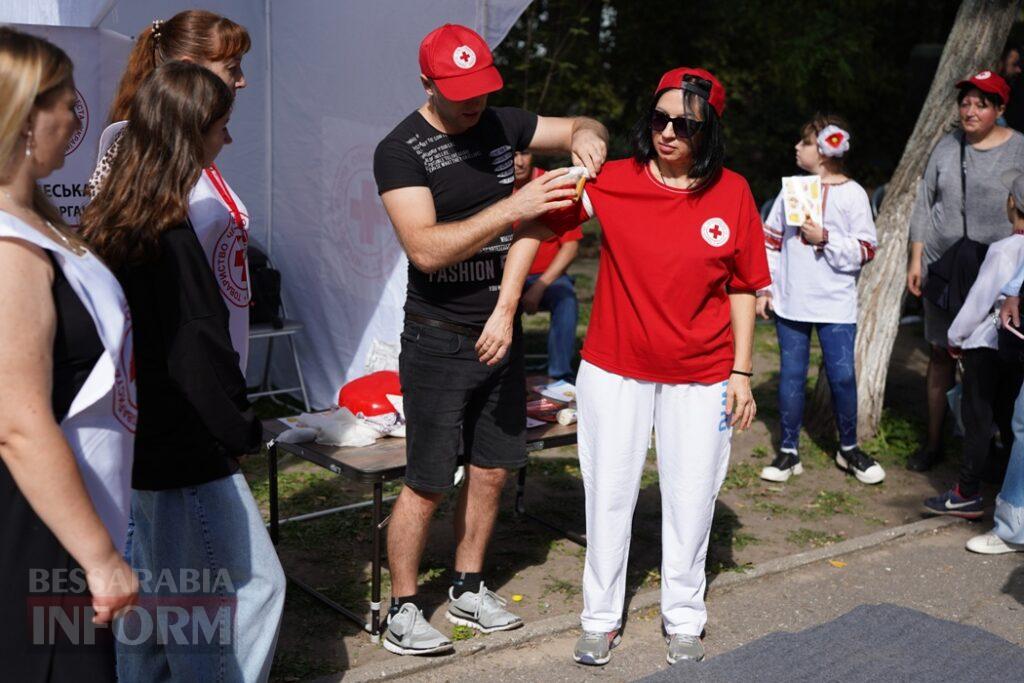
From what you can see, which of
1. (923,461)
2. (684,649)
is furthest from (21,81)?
(923,461)

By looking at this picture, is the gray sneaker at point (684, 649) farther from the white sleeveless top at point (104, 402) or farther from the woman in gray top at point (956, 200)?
the woman in gray top at point (956, 200)

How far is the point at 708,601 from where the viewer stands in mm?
4730

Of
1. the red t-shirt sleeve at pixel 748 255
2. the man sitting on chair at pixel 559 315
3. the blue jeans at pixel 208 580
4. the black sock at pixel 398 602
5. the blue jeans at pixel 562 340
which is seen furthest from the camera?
the blue jeans at pixel 562 340

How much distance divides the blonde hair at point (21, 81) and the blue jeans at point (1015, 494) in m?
3.91

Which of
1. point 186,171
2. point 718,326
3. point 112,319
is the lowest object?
point 718,326

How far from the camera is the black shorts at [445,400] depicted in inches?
155

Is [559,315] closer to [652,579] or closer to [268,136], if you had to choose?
[268,136]

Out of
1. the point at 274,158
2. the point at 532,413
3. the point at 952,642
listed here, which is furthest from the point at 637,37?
the point at 952,642

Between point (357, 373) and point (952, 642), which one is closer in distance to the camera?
point (952, 642)

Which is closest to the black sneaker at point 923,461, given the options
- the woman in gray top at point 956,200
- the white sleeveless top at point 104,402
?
the woman in gray top at point 956,200

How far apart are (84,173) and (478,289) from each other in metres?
3.12

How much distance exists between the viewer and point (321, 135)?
6.79m

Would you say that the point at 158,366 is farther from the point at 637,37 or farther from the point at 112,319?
the point at 637,37

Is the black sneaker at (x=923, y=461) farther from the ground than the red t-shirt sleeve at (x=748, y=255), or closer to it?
closer to it
